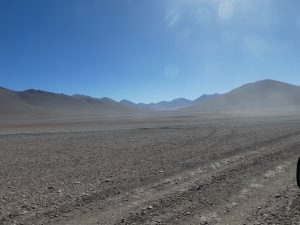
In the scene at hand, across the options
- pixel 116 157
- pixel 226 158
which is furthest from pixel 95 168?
pixel 226 158

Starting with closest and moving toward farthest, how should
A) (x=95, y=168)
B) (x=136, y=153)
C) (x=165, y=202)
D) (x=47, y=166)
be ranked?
(x=165, y=202) → (x=95, y=168) → (x=47, y=166) → (x=136, y=153)

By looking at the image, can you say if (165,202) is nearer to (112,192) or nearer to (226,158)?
(112,192)

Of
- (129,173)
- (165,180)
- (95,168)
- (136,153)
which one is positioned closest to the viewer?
(165,180)

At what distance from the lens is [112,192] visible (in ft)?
27.9

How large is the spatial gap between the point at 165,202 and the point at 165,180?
2279 millimetres

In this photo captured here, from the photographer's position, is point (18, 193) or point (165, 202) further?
point (18, 193)

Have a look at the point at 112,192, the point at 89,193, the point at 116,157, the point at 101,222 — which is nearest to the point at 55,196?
the point at 89,193

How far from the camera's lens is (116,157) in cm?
1471

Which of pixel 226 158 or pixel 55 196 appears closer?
pixel 55 196

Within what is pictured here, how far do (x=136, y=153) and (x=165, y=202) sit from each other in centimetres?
851

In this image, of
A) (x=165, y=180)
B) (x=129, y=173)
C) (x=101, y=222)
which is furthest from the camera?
(x=129, y=173)

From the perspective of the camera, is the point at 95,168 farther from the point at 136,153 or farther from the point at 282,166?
the point at 282,166

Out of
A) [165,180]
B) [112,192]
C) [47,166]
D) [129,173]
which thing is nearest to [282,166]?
[165,180]

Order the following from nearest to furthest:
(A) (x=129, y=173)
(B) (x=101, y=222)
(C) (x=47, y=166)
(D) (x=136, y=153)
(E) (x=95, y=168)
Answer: (B) (x=101, y=222) → (A) (x=129, y=173) → (E) (x=95, y=168) → (C) (x=47, y=166) → (D) (x=136, y=153)
